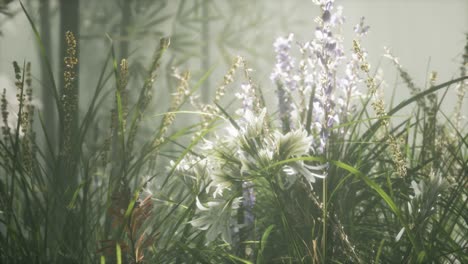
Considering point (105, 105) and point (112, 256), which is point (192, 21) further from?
point (112, 256)

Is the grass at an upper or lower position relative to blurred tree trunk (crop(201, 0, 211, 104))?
lower

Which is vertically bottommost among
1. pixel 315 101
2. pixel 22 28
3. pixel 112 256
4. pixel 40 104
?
pixel 112 256

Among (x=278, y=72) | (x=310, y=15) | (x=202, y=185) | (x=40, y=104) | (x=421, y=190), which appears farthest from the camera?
(x=310, y=15)

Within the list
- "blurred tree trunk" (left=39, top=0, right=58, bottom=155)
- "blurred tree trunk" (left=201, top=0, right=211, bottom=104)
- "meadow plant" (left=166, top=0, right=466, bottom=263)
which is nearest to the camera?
"meadow plant" (left=166, top=0, right=466, bottom=263)

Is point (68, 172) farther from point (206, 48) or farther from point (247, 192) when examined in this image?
point (206, 48)

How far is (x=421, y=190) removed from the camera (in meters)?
0.75

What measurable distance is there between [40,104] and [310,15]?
1.17m

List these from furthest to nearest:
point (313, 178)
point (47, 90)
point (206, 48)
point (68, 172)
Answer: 1. point (206, 48)
2. point (47, 90)
3. point (68, 172)
4. point (313, 178)

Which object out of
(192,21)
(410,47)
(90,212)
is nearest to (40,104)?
(192,21)

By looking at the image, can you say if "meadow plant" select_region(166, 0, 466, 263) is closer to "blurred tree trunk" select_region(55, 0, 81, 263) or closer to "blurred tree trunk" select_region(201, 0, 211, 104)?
"blurred tree trunk" select_region(55, 0, 81, 263)

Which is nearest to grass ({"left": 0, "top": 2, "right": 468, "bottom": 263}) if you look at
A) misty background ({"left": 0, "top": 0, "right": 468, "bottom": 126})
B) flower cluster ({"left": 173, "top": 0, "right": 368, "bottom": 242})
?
flower cluster ({"left": 173, "top": 0, "right": 368, "bottom": 242})

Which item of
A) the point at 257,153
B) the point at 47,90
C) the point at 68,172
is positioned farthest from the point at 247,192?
the point at 47,90

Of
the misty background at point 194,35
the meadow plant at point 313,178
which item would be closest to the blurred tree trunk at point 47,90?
the misty background at point 194,35

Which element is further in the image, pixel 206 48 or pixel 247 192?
pixel 206 48
